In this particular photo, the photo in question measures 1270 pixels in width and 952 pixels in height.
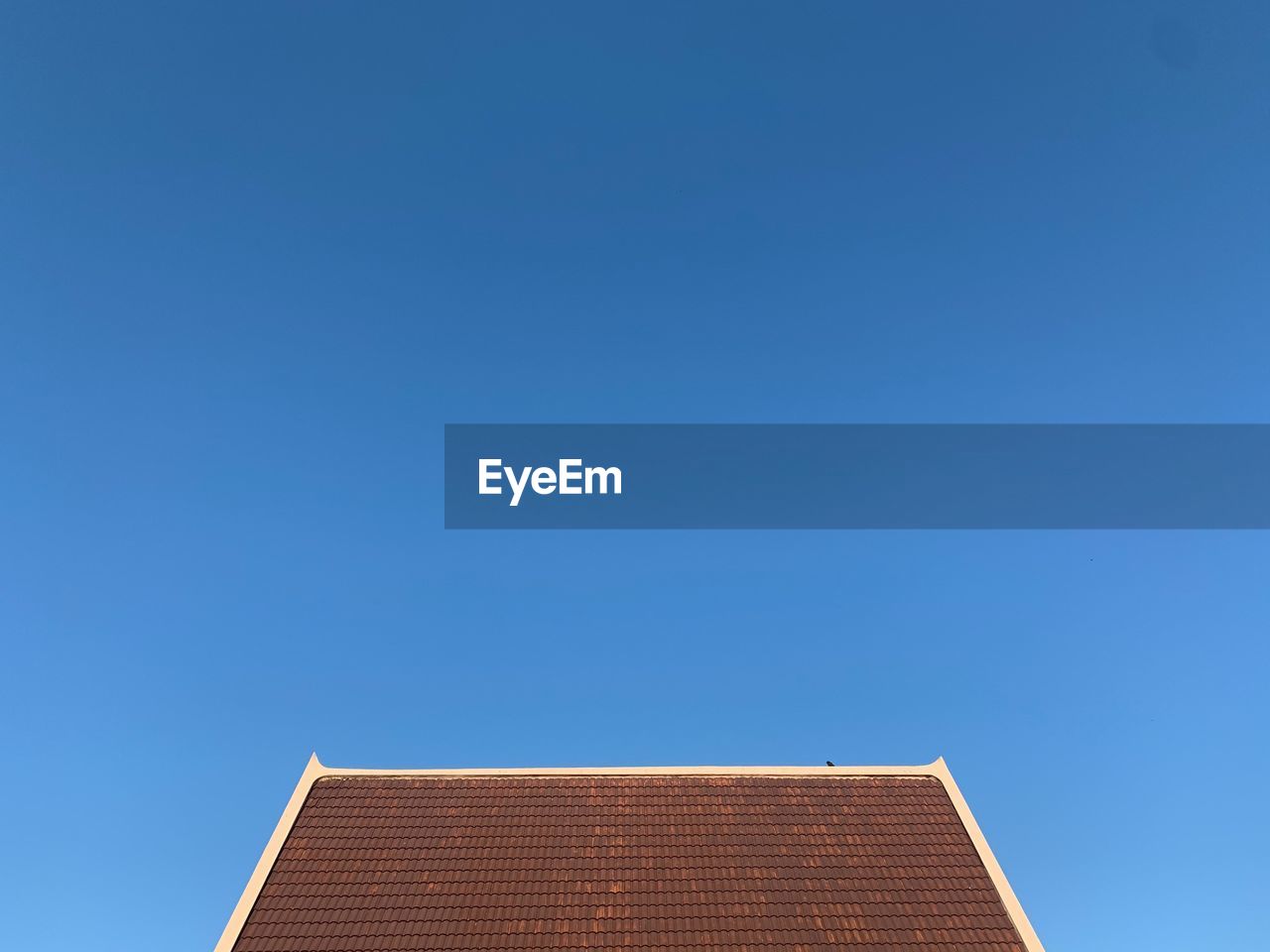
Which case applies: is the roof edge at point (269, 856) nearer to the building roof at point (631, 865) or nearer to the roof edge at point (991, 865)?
the building roof at point (631, 865)

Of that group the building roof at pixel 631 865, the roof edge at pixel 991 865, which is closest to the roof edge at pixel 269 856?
the building roof at pixel 631 865

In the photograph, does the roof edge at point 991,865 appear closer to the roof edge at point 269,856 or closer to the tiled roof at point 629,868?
the tiled roof at point 629,868

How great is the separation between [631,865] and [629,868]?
7cm

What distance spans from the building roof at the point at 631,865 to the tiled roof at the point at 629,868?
0.03 metres

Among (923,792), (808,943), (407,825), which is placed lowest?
(808,943)

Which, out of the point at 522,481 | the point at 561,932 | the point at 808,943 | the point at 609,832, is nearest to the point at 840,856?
Result: the point at 808,943

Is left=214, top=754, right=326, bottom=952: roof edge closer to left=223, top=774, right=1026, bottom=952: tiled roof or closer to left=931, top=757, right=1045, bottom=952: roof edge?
left=223, top=774, right=1026, bottom=952: tiled roof

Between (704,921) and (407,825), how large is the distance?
16.9 feet

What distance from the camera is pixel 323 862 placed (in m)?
12.3

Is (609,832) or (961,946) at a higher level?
(609,832)

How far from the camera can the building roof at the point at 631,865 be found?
11164 millimetres

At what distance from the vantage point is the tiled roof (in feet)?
36.6

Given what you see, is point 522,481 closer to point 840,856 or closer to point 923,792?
point 840,856

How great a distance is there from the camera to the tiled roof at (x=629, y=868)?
1116 centimetres
